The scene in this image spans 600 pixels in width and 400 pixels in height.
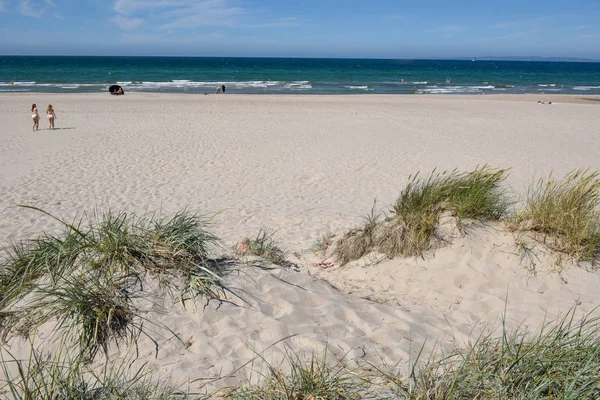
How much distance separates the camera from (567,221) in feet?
15.7

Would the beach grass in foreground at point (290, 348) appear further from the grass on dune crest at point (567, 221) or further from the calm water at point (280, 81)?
the calm water at point (280, 81)

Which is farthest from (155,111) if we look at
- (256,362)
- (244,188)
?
(256,362)

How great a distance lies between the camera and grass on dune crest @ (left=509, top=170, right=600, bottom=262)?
4.72 m

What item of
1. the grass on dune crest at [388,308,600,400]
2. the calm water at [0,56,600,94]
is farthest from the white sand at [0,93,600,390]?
the calm water at [0,56,600,94]

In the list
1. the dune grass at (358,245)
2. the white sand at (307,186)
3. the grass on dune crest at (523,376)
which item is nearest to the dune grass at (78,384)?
the white sand at (307,186)

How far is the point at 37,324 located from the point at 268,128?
14.7 metres

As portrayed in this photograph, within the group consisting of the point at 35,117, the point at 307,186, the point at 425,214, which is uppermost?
the point at 35,117

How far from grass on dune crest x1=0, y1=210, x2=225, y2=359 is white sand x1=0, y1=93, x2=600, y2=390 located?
318 mm

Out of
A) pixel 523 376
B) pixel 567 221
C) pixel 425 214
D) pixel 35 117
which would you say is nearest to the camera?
pixel 523 376

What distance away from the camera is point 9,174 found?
34.0 ft

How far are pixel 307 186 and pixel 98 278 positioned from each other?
6862 millimetres

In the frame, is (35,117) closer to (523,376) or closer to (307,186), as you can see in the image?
(307,186)

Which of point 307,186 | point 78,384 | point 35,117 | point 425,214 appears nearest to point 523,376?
point 78,384

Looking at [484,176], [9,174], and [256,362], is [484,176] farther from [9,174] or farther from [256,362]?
[9,174]
